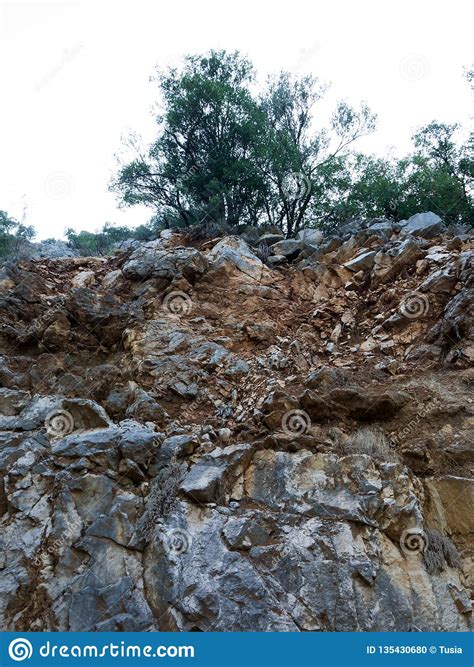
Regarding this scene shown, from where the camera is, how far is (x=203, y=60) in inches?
591

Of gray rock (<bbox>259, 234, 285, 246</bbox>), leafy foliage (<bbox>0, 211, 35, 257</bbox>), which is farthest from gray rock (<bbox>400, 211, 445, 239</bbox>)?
leafy foliage (<bbox>0, 211, 35, 257</bbox>)

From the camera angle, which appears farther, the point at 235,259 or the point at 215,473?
the point at 235,259

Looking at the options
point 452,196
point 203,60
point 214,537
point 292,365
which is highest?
point 203,60

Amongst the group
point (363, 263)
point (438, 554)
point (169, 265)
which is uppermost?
point (169, 265)

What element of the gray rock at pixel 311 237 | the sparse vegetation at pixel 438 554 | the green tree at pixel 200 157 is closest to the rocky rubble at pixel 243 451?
the sparse vegetation at pixel 438 554

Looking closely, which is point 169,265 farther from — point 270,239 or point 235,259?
point 270,239

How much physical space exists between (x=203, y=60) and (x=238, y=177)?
14.4 feet

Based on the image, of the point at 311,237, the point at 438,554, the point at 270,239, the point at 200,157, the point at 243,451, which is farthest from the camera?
the point at 200,157

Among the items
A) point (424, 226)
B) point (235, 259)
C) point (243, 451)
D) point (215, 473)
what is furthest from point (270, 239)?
point (215, 473)

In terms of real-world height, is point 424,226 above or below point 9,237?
below

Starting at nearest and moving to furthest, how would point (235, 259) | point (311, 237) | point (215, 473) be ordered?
1. point (215, 473)
2. point (235, 259)
3. point (311, 237)

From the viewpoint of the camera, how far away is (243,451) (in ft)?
18.9

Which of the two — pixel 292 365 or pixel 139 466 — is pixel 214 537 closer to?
pixel 139 466

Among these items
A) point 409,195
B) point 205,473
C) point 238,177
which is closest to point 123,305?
point 205,473
